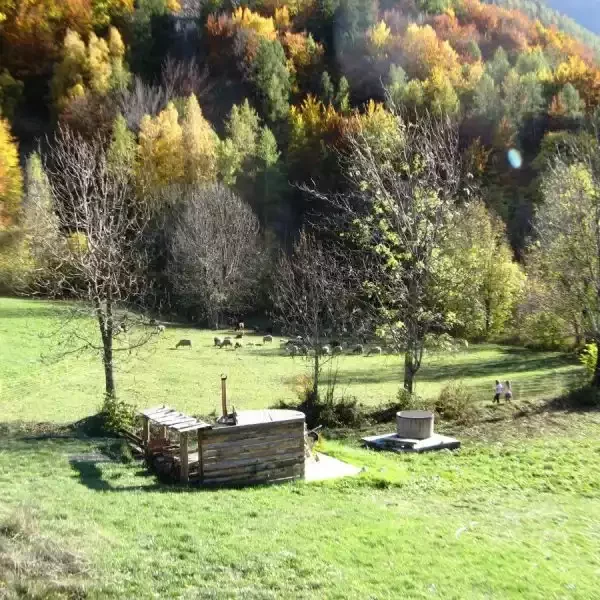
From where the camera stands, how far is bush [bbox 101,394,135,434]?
1557 centimetres

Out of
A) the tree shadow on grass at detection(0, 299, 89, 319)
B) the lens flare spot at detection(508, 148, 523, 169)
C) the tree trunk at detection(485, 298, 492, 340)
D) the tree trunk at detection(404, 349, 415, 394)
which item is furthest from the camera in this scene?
the lens flare spot at detection(508, 148, 523, 169)

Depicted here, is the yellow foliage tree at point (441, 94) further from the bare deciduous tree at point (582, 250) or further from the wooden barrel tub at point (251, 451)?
the wooden barrel tub at point (251, 451)

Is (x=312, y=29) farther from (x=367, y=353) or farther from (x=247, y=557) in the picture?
(x=247, y=557)

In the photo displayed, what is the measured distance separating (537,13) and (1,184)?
108 m

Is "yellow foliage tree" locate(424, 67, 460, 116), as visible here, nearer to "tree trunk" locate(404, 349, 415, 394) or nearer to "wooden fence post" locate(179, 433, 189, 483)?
"tree trunk" locate(404, 349, 415, 394)

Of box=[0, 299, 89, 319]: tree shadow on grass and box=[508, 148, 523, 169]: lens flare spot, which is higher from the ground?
box=[508, 148, 523, 169]: lens flare spot

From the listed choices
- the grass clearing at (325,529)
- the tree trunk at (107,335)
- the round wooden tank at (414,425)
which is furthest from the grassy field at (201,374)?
the grass clearing at (325,529)

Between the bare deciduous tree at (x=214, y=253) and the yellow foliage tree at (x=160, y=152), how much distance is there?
16.7 feet

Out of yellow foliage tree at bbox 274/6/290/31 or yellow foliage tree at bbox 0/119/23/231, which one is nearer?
yellow foliage tree at bbox 0/119/23/231

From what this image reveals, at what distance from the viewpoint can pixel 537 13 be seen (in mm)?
127000

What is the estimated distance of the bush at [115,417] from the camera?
613 inches

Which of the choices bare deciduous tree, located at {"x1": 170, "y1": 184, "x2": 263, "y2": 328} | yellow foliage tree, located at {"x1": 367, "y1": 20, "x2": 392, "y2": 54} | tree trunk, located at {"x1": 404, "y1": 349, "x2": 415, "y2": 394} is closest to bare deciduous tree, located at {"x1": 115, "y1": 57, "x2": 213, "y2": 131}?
bare deciduous tree, located at {"x1": 170, "y1": 184, "x2": 263, "y2": 328}

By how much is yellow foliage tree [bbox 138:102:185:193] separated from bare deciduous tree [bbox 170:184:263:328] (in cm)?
509

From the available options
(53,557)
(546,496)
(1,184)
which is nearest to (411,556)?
(53,557)
